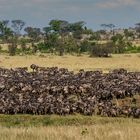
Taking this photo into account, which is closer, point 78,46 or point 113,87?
point 113,87

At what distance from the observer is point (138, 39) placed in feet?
370

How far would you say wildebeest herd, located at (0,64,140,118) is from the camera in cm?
1989

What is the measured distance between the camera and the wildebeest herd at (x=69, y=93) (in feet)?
65.3

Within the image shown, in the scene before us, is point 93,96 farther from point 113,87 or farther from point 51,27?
point 51,27

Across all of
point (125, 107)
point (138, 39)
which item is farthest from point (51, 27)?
point (125, 107)

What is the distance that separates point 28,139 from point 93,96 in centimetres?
871

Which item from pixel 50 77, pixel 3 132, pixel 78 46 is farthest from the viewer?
pixel 78 46

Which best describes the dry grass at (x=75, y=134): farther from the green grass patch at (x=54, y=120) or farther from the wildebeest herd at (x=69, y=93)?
the wildebeest herd at (x=69, y=93)

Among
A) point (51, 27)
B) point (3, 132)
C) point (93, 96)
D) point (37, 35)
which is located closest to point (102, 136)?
point (3, 132)

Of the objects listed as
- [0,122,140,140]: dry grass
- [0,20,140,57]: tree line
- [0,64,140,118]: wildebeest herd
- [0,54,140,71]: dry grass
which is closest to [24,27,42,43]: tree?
[0,20,140,57]: tree line

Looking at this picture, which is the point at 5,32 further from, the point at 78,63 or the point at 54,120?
the point at 54,120

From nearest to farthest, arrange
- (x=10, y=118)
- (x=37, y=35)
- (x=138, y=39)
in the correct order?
(x=10, y=118)
(x=37, y=35)
(x=138, y=39)

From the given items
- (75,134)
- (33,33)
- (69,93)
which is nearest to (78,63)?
(69,93)

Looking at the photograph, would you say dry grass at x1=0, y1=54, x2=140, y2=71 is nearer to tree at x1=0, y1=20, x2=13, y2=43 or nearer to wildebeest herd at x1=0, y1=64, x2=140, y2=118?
wildebeest herd at x1=0, y1=64, x2=140, y2=118
